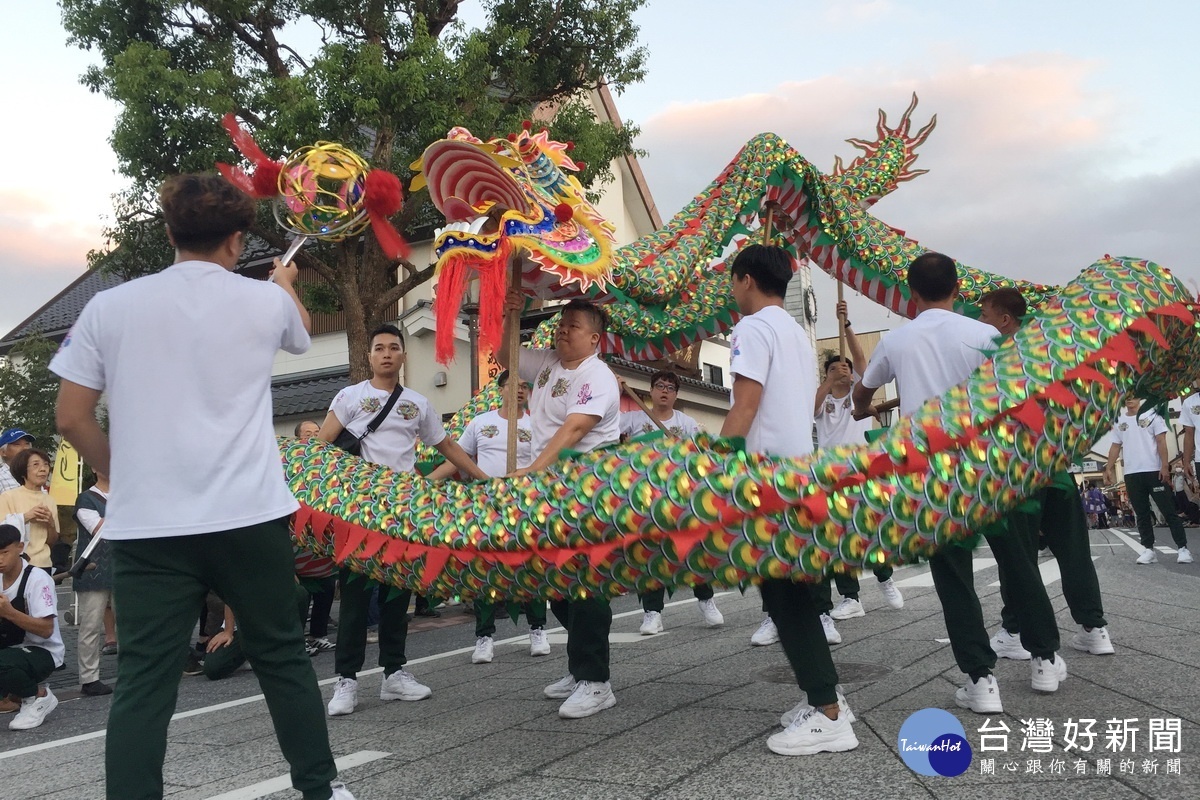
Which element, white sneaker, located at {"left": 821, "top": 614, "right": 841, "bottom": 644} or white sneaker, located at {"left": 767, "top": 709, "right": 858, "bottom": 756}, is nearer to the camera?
white sneaker, located at {"left": 767, "top": 709, "right": 858, "bottom": 756}

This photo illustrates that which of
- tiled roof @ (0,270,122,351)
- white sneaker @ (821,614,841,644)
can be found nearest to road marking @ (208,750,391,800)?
white sneaker @ (821,614,841,644)

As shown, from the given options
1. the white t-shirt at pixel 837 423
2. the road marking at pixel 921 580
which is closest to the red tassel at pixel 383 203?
the white t-shirt at pixel 837 423

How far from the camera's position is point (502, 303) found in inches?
160

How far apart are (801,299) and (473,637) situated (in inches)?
833

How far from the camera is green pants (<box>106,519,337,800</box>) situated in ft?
7.88

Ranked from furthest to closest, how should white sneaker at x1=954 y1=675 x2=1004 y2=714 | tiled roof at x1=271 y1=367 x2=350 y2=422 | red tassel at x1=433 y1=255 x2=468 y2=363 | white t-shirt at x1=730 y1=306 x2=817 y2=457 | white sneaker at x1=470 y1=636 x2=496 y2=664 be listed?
1. tiled roof at x1=271 y1=367 x2=350 y2=422
2. white sneaker at x1=470 y1=636 x2=496 y2=664
3. red tassel at x1=433 y1=255 x2=468 y2=363
4. white sneaker at x1=954 y1=675 x2=1004 y2=714
5. white t-shirt at x1=730 y1=306 x2=817 y2=457

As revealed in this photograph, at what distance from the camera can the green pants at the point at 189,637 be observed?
2400mm

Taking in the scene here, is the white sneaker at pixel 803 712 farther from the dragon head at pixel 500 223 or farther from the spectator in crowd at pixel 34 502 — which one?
the spectator in crowd at pixel 34 502

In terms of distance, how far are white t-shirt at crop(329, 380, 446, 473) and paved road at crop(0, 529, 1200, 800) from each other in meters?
1.21

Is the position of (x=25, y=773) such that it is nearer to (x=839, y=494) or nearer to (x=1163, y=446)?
(x=839, y=494)

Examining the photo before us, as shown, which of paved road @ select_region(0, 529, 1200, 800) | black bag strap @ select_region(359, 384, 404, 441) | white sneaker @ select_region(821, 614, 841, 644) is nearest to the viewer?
paved road @ select_region(0, 529, 1200, 800)

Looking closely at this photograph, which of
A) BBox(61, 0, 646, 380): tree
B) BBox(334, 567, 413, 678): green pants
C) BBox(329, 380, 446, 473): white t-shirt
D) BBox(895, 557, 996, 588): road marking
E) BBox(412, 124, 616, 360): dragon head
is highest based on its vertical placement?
BBox(61, 0, 646, 380): tree

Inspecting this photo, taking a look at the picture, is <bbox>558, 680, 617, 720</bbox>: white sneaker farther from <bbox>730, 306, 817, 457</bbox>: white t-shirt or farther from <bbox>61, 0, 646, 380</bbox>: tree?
<bbox>61, 0, 646, 380</bbox>: tree

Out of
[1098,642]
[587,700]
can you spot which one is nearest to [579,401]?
[587,700]
